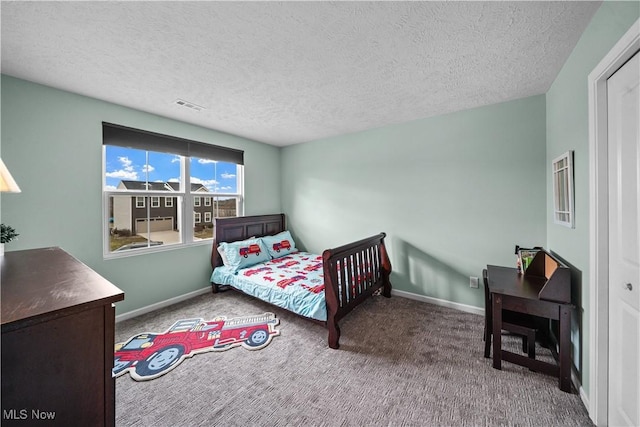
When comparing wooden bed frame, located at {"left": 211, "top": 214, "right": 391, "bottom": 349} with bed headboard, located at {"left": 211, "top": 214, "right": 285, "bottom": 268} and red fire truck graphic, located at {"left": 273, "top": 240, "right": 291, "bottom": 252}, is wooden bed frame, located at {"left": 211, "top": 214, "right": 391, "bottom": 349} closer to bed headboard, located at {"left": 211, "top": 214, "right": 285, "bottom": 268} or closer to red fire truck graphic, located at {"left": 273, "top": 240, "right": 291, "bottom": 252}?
bed headboard, located at {"left": 211, "top": 214, "right": 285, "bottom": 268}

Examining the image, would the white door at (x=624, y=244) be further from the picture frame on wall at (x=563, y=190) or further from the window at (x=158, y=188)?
the window at (x=158, y=188)

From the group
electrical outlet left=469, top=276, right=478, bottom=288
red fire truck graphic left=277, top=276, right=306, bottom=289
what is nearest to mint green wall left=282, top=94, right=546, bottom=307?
electrical outlet left=469, top=276, right=478, bottom=288

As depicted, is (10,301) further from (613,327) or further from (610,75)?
(610,75)

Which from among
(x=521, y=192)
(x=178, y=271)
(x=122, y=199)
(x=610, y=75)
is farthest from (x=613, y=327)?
(x=122, y=199)

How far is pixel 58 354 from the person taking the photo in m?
0.75

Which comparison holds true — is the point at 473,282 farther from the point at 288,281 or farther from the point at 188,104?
the point at 188,104

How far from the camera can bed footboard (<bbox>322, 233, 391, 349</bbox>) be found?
2186 mm

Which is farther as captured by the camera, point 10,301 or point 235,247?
point 235,247

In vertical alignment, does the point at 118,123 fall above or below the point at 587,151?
above

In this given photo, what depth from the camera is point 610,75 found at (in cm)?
127

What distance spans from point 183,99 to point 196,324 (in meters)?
2.33

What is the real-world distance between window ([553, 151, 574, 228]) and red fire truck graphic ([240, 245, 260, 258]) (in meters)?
3.20

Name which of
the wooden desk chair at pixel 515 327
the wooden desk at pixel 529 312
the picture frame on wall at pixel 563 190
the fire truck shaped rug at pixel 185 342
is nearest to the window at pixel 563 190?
the picture frame on wall at pixel 563 190

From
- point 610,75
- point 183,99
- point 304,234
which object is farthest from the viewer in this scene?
point 304,234
